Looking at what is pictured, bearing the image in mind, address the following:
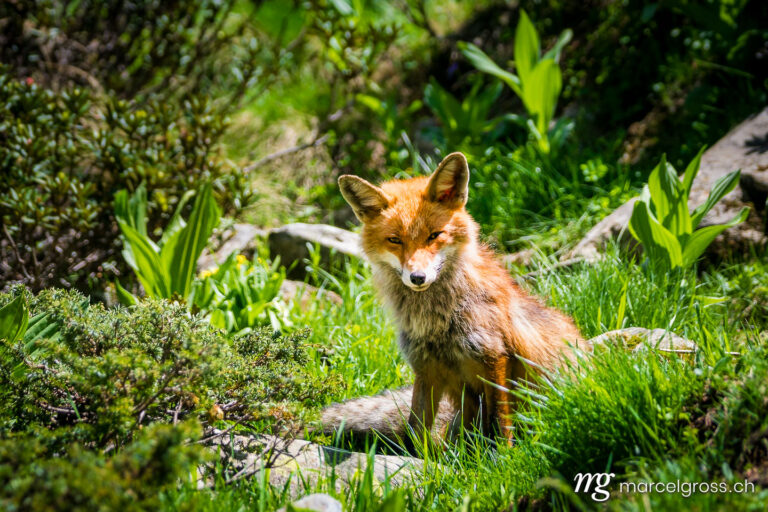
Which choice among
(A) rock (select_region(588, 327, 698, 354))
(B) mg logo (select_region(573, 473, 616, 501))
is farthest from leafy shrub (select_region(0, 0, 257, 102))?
(B) mg logo (select_region(573, 473, 616, 501))

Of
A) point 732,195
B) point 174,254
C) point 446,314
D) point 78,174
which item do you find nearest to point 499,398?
point 446,314

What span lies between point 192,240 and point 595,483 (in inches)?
118

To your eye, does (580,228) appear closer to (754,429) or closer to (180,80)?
(754,429)

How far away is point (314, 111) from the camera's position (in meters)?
8.13

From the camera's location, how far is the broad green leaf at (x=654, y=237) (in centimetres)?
398

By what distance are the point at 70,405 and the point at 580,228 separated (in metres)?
4.10

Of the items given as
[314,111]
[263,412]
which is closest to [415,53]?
[314,111]

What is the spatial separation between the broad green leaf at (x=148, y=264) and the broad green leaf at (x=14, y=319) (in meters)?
A: 1.00

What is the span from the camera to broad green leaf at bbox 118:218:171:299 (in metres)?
4.16

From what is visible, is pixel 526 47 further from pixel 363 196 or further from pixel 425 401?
pixel 425 401

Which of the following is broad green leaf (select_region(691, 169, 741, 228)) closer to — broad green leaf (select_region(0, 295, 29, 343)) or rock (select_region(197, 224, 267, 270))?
rock (select_region(197, 224, 267, 270))

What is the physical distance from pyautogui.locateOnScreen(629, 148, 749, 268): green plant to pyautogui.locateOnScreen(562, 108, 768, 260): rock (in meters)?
0.61

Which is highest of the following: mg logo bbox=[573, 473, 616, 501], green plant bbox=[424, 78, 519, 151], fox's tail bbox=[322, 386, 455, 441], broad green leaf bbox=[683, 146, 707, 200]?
green plant bbox=[424, 78, 519, 151]

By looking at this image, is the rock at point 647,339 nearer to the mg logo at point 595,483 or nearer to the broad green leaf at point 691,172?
the mg logo at point 595,483
